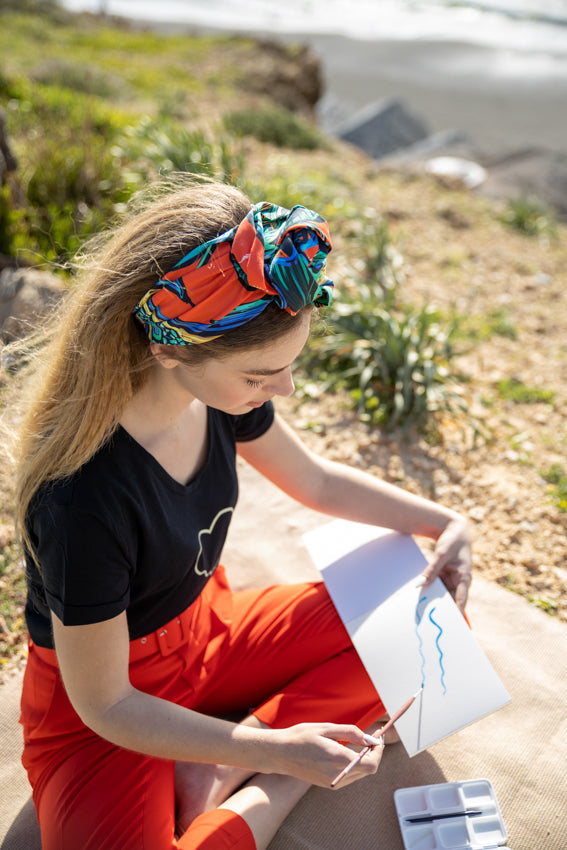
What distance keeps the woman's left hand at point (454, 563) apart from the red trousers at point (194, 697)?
33cm

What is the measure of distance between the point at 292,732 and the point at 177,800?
0.50m

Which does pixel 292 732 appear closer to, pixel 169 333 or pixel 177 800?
pixel 177 800

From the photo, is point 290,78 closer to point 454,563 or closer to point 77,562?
point 454,563

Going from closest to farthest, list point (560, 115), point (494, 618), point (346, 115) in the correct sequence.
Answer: point (494, 618) < point (560, 115) < point (346, 115)

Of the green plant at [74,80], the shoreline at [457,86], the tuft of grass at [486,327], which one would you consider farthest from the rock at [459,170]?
the green plant at [74,80]

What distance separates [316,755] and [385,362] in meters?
2.42

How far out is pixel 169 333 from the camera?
1492 millimetres

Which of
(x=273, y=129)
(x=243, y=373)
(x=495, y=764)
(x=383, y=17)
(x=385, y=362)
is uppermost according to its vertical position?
(x=383, y=17)

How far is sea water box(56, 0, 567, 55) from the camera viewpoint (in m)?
17.5

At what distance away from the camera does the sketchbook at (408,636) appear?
71.6 inches

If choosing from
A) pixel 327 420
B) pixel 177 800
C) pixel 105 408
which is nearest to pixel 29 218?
pixel 327 420

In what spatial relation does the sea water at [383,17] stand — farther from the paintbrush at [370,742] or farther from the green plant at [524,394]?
the paintbrush at [370,742]

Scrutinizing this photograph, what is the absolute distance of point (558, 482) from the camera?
3283 mm

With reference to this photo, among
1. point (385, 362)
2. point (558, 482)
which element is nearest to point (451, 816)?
point (558, 482)
